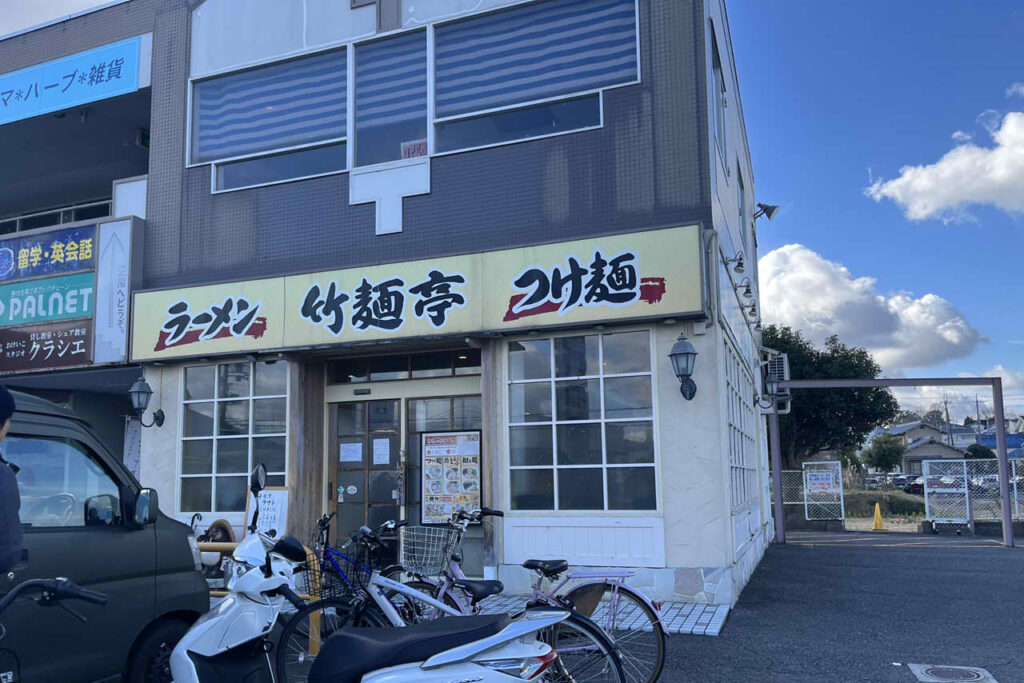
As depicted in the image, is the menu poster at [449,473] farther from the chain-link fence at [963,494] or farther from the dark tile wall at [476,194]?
the chain-link fence at [963,494]

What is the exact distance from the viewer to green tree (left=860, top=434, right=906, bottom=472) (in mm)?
54625

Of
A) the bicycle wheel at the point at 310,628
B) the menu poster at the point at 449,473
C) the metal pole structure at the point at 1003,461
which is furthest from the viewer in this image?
the metal pole structure at the point at 1003,461

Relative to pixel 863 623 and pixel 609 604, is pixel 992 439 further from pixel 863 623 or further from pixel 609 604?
pixel 609 604

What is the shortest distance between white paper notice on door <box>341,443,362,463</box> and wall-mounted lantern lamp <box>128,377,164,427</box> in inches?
97.5

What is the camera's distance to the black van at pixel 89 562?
4652mm

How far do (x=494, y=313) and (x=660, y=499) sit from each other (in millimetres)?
2731

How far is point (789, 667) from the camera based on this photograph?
6707mm

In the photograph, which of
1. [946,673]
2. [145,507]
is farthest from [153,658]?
[946,673]

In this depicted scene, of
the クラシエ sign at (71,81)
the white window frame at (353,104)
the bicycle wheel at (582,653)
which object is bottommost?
the bicycle wheel at (582,653)

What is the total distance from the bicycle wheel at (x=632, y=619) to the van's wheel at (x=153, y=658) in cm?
260

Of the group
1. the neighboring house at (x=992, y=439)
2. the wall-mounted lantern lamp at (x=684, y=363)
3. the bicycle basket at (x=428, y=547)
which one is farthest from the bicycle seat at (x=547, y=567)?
the neighboring house at (x=992, y=439)

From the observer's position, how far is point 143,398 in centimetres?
1124

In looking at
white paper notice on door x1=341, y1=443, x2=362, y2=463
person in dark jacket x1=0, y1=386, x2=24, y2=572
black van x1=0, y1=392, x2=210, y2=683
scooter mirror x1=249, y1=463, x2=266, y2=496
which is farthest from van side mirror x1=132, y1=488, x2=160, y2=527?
white paper notice on door x1=341, y1=443, x2=362, y2=463

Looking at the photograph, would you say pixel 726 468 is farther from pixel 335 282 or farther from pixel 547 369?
pixel 335 282
